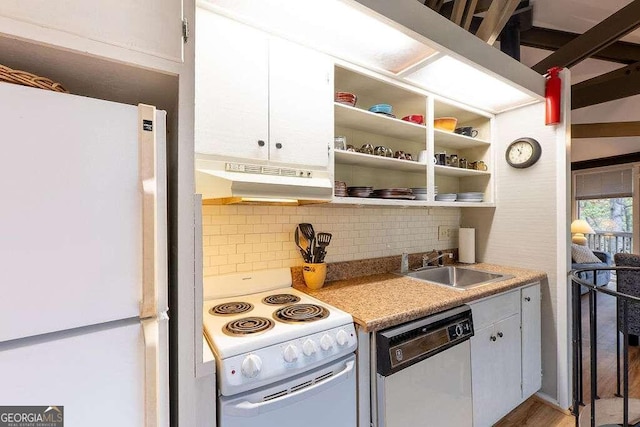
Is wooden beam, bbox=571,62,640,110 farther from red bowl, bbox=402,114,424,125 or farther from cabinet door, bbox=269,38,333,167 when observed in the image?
cabinet door, bbox=269,38,333,167

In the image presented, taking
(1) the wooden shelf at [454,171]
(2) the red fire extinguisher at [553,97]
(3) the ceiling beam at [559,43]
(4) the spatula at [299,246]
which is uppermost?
(3) the ceiling beam at [559,43]

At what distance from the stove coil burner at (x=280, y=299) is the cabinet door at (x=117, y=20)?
1.09 metres

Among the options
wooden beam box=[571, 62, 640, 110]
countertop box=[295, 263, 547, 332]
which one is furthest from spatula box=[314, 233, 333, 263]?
wooden beam box=[571, 62, 640, 110]

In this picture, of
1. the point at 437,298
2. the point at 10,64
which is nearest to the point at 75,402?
the point at 10,64

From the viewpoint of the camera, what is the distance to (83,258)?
0.66m

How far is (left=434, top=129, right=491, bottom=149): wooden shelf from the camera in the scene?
6.74ft

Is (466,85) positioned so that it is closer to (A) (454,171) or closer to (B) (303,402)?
(A) (454,171)

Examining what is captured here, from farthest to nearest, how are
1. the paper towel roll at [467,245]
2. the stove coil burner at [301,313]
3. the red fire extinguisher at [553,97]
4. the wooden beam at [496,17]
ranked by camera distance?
the paper towel roll at [467,245] → the red fire extinguisher at [553,97] → the wooden beam at [496,17] → the stove coil burner at [301,313]

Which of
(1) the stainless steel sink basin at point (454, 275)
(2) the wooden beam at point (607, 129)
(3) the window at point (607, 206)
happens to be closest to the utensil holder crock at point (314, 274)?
(1) the stainless steel sink basin at point (454, 275)

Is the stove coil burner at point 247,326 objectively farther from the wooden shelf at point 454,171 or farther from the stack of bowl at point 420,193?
the wooden shelf at point 454,171

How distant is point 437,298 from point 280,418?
93 centimetres

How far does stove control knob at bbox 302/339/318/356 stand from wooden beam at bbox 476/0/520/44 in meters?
2.28

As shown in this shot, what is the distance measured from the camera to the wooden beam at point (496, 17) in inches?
71.9

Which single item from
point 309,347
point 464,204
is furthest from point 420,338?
point 464,204
